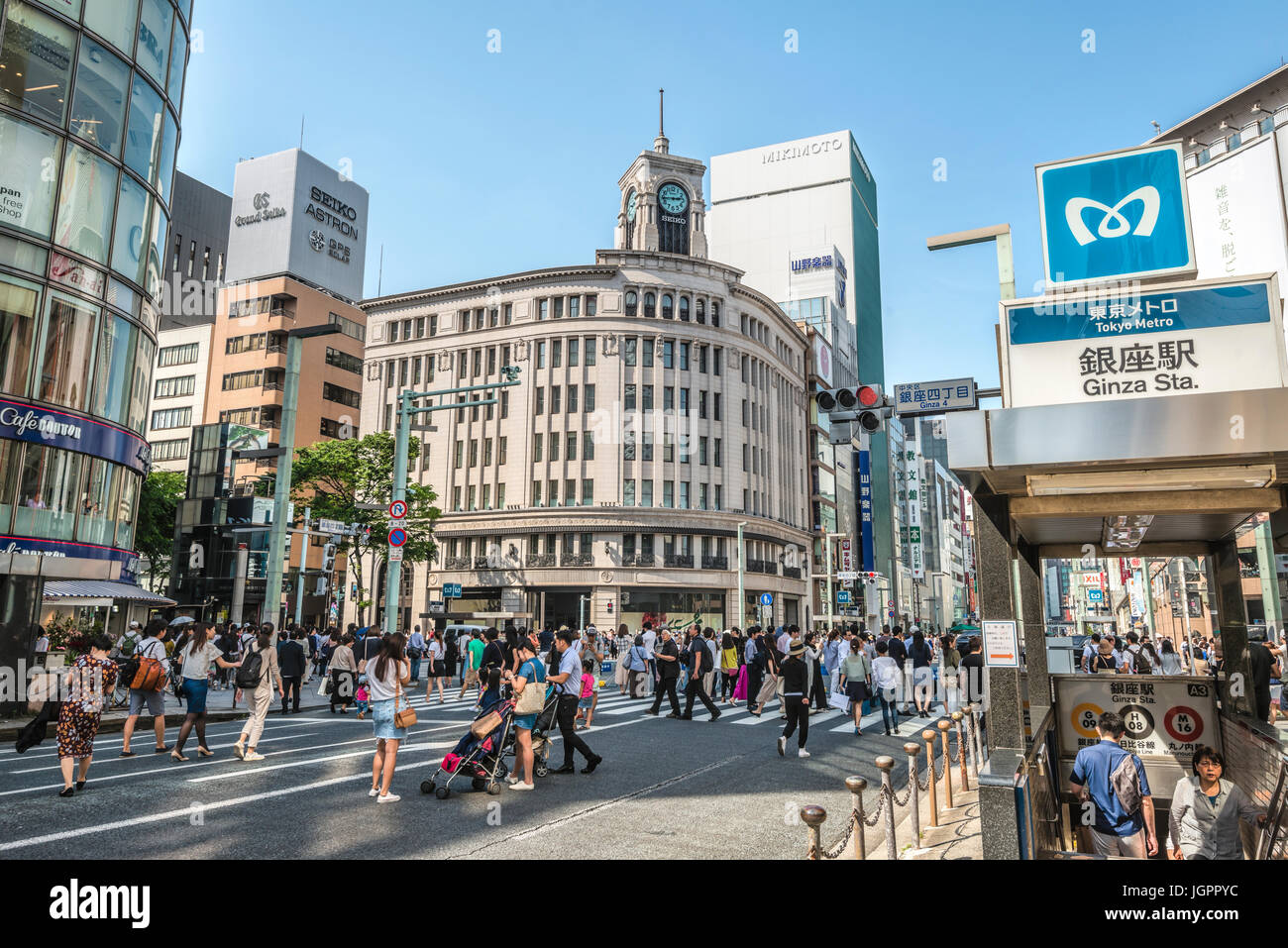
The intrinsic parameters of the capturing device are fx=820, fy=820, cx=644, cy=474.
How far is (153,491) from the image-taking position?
5441cm

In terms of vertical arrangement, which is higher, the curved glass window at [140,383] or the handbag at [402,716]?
the curved glass window at [140,383]

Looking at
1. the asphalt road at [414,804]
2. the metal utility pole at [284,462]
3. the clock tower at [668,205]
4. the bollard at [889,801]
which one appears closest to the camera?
the bollard at [889,801]

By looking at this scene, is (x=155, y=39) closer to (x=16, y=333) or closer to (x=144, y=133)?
(x=144, y=133)

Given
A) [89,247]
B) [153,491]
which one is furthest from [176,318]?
[89,247]

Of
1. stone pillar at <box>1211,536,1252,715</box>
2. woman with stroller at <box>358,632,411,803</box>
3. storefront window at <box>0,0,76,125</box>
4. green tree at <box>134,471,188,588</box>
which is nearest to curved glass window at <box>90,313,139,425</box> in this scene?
storefront window at <box>0,0,76,125</box>

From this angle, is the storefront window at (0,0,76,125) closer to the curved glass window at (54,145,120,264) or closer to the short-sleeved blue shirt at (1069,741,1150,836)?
the curved glass window at (54,145,120,264)

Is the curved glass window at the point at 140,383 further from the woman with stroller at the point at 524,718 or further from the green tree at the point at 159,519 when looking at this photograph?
the green tree at the point at 159,519

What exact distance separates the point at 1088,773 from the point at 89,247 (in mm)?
26397

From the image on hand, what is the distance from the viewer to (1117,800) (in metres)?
6.02

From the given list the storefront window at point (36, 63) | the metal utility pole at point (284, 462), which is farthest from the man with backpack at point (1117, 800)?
the storefront window at point (36, 63)

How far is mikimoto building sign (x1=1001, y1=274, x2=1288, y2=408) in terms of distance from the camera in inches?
221

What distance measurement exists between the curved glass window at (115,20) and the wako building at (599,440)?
3609cm

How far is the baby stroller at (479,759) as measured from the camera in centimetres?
945
